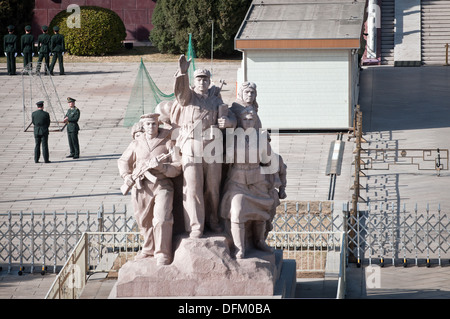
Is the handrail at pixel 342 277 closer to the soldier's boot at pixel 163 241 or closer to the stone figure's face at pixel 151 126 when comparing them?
the soldier's boot at pixel 163 241

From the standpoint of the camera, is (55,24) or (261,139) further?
(55,24)

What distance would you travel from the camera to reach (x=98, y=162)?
73.3 feet

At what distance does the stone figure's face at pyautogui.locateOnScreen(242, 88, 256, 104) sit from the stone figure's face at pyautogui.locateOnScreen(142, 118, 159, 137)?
1165mm

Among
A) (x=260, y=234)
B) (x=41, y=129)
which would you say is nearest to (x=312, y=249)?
(x=260, y=234)

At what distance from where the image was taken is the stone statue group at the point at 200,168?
12.7m

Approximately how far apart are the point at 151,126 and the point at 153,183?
2.35 ft

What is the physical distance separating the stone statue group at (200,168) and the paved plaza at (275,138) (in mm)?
1734

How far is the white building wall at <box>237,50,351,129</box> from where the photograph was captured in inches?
979

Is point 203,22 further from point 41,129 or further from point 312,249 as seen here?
point 312,249

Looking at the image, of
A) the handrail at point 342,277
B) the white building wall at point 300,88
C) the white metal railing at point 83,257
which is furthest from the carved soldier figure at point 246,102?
the white building wall at point 300,88
